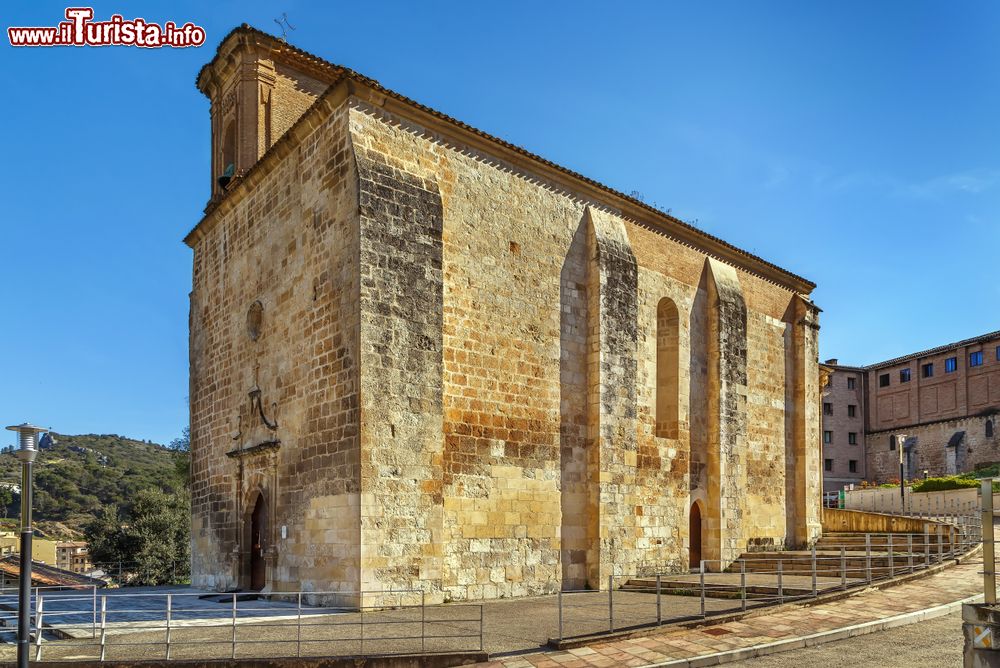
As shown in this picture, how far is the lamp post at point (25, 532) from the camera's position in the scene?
25.2ft

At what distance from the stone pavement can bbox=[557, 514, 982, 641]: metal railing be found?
0.30m

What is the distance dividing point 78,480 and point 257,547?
255ft

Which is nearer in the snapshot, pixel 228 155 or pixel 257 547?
pixel 257 547

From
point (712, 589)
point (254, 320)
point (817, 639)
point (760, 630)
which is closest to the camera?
point (817, 639)

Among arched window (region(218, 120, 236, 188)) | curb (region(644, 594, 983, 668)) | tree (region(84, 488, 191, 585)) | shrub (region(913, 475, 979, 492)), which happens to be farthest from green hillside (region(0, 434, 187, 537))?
curb (region(644, 594, 983, 668))

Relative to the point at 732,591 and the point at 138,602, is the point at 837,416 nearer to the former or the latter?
the point at 732,591

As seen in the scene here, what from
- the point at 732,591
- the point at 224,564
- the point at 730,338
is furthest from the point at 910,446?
the point at 224,564

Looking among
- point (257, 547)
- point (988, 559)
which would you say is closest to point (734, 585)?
point (988, 559)

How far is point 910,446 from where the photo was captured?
54.4 metres

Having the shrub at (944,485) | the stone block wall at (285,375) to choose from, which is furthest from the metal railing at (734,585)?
the shrub at (944,485)

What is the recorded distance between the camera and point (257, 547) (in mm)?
16359

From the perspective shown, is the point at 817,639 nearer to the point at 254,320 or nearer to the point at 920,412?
the point at 254,320

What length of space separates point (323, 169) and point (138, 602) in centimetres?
866

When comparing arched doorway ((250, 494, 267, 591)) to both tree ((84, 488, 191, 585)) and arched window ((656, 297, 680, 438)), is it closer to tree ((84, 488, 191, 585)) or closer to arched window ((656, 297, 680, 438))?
arched window ((656, 297, 680, 438))
